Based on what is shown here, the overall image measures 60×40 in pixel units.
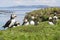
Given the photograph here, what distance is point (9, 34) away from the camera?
46.9 feet

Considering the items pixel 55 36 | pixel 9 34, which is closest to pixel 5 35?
pixel 9 34

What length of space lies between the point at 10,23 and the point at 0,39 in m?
10.1

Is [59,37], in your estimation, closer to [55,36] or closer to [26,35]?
[55,36]

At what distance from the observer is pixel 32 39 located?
13.9m

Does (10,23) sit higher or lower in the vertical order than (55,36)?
lower

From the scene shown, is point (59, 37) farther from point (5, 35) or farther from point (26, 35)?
point (5, 35)

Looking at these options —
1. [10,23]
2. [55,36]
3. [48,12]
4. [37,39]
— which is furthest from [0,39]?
[48,12]

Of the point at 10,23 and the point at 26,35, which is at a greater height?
the point at 26,35

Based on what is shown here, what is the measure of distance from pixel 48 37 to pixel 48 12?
38734mm

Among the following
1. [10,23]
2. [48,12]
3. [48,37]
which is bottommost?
[48,12]

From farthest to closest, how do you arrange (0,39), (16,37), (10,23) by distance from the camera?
(10,23), (16,37), (0,39)

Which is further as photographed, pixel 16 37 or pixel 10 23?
pixel 10 23

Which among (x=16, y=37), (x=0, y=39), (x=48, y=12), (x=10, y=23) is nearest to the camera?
(x=0, y=39)

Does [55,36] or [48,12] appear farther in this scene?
[48,12]
